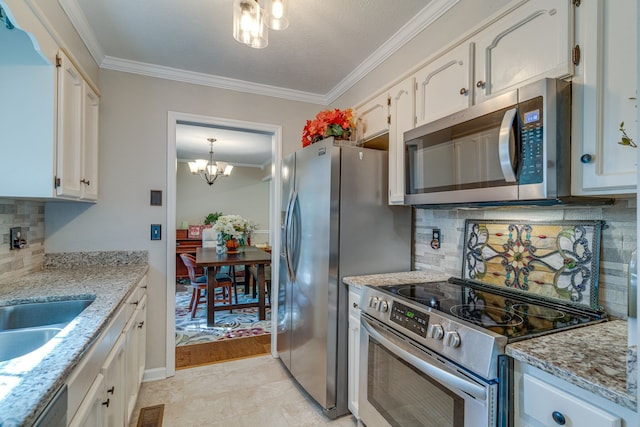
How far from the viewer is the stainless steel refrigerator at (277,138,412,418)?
1.91 metres

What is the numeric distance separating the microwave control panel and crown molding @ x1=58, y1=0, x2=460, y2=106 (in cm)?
91

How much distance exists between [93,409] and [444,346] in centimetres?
122

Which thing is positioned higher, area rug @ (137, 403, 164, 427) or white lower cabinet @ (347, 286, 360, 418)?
white lower cabinet @ (347, 286, 360, 418)

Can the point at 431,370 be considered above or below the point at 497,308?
below

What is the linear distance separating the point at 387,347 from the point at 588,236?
945 millimetres

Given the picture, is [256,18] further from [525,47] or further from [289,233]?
[289,233]

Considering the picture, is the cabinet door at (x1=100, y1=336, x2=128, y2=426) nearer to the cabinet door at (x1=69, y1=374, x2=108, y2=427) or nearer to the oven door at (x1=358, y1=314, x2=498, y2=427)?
the cabinet door at (x1=69, y1=374, x2=108, y2=427)

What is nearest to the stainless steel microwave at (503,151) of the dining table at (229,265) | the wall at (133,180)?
the wall at (133,180)

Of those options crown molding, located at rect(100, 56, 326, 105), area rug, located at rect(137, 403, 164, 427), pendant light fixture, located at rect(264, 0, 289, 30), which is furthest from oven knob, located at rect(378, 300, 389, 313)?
crown molding, located at rect(100, 56, 326, 105)

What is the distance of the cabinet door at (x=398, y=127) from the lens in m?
1.81

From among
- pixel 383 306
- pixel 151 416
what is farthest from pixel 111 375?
pixel 383 306

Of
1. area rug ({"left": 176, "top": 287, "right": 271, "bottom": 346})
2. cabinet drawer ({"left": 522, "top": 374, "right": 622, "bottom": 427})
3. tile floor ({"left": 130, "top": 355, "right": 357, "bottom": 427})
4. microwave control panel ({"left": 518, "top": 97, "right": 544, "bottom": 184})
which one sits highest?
microwave control panel ({"left": 518, "top": 97, "right": 544, "bottom": 184})

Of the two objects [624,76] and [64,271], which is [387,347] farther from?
[64,271]

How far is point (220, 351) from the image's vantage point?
2.90m
